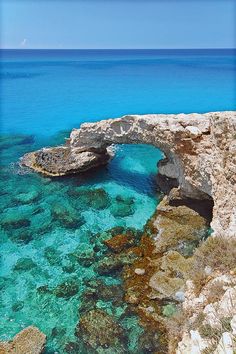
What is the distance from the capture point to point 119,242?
1612cm

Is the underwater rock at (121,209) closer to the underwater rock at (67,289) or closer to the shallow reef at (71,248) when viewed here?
the shallow reef at (71,248)

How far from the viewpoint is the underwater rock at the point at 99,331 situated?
11.2 meters

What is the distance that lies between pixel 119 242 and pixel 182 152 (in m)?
5.37

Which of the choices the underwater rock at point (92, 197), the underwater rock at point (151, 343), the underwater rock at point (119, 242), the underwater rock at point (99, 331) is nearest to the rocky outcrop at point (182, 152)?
the underwater rock at point (92, 197)

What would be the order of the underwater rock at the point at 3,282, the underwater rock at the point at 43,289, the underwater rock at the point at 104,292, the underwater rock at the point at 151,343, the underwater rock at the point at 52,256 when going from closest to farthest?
the underwater rock at the point at 151,343 → the underwater rock at the point at 104,292 → the underwater rock at the point at 43,289 → the underwater rock at the point at 3,282 → the underwater rock at the point at 52,256

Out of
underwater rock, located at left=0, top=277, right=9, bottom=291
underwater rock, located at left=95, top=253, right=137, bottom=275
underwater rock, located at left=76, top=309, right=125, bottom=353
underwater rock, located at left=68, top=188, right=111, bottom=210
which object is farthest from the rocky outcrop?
underwater rock, located at left=0, top=277, right=9, bottom=291

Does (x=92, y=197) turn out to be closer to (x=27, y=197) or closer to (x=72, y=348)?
(x=27, y=197)

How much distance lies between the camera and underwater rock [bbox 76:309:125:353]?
11.2m

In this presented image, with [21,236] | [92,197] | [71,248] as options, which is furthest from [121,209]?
[21,236]

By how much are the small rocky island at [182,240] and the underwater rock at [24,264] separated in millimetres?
3118

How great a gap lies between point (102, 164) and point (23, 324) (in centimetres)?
1450

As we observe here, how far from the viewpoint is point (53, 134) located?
33.3 metres

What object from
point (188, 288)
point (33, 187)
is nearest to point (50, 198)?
point (33, 187)

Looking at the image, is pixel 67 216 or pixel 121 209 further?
pixel 121 209
